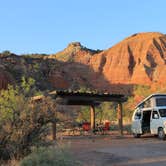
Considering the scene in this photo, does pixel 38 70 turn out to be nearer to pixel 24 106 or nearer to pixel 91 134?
pixel 91 134

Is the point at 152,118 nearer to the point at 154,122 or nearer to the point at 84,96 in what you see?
the point at 154,122

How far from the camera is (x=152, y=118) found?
26.3m

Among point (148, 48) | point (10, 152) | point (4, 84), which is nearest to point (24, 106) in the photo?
point (10, 152)

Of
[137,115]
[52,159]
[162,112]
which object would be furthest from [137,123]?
[52,159]

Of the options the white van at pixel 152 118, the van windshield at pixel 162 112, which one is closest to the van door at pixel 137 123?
the white van at pixel 152 118

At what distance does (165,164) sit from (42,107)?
13.8ft

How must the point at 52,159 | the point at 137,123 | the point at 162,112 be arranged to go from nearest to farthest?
the point at 52,159 < the point at 162,112 < the point at 137,123

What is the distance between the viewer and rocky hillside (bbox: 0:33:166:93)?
8431 cm

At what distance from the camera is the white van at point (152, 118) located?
82.8 ft

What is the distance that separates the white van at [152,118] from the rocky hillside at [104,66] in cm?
4977

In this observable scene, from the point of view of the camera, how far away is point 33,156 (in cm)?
1097

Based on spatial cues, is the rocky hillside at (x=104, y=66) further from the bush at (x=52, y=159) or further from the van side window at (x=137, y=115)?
the bush at (x=52, y=159)

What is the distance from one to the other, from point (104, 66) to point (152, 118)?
84411mm

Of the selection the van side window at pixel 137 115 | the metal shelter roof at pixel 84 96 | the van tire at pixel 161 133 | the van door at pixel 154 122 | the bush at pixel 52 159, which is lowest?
the bush at pixel 52 159
